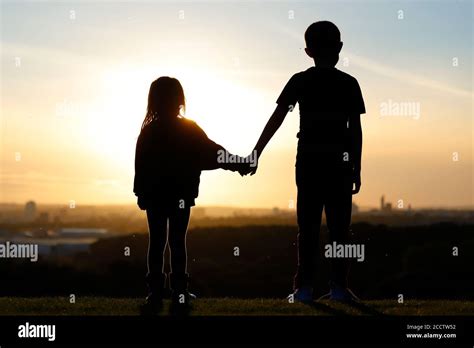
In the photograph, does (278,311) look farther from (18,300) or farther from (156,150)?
(18,300)

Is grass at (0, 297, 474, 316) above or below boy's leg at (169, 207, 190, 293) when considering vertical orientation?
below

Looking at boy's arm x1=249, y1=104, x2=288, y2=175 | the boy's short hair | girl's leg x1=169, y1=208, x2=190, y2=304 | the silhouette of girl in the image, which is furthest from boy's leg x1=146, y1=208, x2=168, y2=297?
the boy's short hair

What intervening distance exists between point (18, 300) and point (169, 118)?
3.47m

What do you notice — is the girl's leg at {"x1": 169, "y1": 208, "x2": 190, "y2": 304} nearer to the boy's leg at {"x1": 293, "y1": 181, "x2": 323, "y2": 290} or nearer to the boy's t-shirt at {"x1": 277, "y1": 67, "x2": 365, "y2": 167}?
the boy's leg at {"x1": 293, "y1": 181, "x2": 323, "y2": 290}

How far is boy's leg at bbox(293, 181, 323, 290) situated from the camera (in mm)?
9648

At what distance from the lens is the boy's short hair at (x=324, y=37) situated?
962 cm

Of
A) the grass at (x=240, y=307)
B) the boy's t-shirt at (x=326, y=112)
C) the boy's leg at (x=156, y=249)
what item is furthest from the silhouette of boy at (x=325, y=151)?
the boy's leg at (x=156, y=249)

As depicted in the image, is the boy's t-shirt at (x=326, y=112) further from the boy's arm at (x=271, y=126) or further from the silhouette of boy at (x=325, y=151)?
the boy's arm at (x=271, y=126)

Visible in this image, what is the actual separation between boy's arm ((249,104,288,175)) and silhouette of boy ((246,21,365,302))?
0.24 m

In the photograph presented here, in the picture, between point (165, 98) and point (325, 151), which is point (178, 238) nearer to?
point (165, 98)

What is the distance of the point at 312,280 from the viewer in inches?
382

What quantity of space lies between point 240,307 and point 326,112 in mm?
2504

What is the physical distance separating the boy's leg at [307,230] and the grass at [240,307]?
0.36 meters

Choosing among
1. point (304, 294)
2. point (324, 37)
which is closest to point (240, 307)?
point (304, 294)
